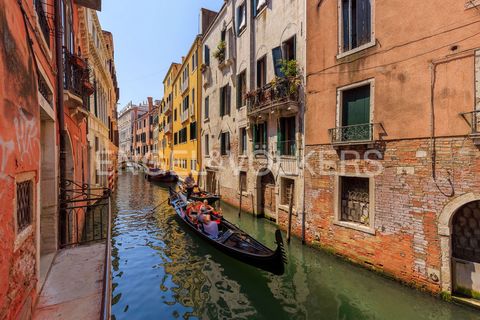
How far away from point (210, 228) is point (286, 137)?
4.42 meters

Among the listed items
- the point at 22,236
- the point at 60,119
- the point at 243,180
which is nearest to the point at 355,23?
the point at 60,119

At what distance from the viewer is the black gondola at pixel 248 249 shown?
20.8 ft

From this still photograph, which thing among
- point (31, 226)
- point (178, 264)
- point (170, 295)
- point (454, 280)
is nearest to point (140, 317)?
point (170, 295)

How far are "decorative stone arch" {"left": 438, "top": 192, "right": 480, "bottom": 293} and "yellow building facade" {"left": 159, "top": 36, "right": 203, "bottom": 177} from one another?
54.8 ft

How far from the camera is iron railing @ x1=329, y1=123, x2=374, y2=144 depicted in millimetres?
7088

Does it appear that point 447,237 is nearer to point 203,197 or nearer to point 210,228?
point 210,228

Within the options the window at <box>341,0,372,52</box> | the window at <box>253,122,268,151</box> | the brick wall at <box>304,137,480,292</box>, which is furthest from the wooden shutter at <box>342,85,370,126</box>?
the window at <box>253,122,268,151</box>

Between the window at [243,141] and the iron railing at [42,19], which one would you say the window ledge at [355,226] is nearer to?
the window at [243,141]

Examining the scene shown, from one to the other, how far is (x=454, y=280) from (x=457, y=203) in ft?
5.07

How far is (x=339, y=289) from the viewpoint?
630 centimetres

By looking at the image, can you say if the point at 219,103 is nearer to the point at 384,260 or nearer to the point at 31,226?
the point at 384,260

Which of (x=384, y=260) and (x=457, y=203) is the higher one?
(x=457, y=203)

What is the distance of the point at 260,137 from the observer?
493 inches

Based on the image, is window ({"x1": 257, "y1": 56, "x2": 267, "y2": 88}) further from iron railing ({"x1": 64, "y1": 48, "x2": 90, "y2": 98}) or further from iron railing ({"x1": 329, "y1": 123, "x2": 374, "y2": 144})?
iron railing ({"x1": 64, "y1": 48, "x2": 90, "y2": 98})
